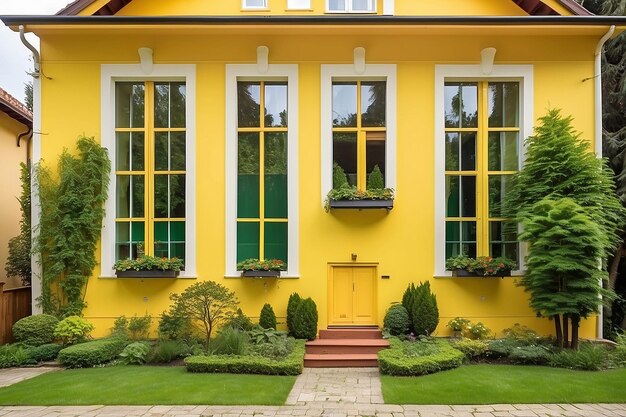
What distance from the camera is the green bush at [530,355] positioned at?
8.01 m

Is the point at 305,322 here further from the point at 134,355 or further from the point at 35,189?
the point at 35,189

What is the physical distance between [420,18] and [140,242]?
7333mm

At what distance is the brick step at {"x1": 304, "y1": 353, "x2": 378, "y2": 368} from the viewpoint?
8305mm

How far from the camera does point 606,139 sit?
37.0 feet

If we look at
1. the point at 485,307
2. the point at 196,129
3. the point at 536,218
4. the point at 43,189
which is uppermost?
the point at 196,129

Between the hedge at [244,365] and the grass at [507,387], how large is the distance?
5.02 feet

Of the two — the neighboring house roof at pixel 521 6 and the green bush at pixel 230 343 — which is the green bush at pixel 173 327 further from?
the neighboring house roof at pixel 521 6

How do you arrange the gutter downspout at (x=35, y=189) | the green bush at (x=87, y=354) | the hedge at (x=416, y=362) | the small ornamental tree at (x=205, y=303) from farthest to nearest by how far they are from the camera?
the gutter downspout at (x=35, y=189)
the small ornamental tree at (x=205, y=303)
the green bush at (x=87, y=354)
the hedge at (x=416, y=362)

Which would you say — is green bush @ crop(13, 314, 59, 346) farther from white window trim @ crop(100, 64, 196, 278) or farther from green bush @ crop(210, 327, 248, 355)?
green bush @ crop(210, 327, 248, 355)

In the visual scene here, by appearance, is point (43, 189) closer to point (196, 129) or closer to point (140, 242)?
point (140, 242)

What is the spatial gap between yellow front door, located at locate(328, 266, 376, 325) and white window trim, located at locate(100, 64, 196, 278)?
10.0 feet

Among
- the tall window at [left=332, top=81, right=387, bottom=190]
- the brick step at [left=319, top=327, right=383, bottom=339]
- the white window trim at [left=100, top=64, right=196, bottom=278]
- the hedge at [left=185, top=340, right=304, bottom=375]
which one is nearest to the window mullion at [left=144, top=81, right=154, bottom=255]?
the white window trim at [left=100, top=64, right=196, bottom=278]

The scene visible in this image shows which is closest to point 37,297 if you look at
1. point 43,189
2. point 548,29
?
point 43,189

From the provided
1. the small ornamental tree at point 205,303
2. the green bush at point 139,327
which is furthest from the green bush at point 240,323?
the green bush at point 139,327
